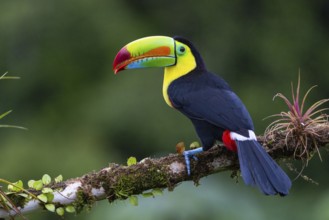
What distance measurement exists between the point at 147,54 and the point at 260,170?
1066mm

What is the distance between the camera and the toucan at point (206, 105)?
158 inches

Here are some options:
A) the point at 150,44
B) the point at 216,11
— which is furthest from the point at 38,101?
the point at 150,44

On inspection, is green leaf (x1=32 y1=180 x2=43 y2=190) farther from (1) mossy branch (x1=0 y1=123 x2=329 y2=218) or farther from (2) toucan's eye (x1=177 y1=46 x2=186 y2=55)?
(2) toucan's eye (x1=177 y1=46 x2=186 y2=55)

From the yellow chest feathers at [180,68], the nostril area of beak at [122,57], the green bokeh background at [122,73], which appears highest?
the nostril area of beak at [122,57]

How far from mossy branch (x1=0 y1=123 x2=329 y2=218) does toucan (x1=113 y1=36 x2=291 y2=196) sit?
0.06 meters

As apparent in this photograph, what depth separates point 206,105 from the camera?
4.47 metres

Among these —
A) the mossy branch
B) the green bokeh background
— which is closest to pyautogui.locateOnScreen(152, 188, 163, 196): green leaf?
the mossy branch

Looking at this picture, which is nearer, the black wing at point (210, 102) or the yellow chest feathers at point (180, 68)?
the black wing at point (210, 102)

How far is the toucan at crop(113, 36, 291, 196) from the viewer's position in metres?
4.02

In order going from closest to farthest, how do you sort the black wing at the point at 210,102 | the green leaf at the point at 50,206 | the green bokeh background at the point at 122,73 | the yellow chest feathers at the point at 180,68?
the green leaf at the point at 50,206
the black wing at the point at 210,102
the yellow chest feathers at the point at 180,68
the green bokeh background at the point at 122,73

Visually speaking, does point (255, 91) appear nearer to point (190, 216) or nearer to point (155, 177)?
point (190, 216)

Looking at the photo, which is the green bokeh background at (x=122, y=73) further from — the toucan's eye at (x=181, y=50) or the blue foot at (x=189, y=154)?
the blue foot at (x=189, y=154)

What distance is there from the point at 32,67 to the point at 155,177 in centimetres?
756

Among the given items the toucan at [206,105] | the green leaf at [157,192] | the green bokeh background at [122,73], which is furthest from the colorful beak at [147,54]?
the green bokeh background at [122,73]
